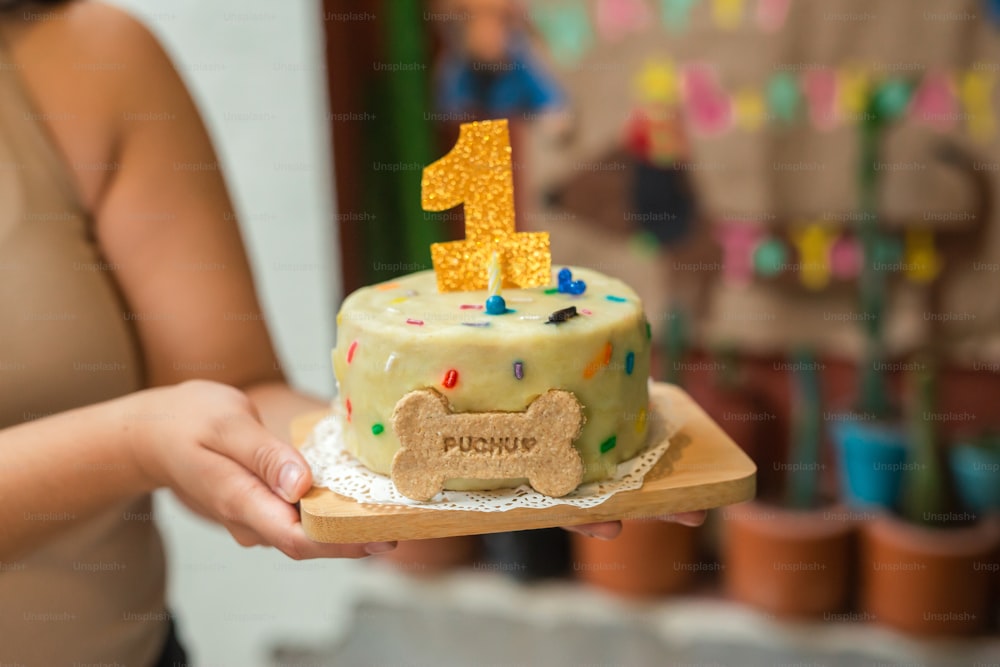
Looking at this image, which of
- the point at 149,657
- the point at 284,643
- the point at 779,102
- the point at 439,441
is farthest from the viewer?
the point at 284,643

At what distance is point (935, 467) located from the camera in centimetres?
227

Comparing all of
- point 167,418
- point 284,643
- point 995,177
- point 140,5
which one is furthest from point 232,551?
point 995,177

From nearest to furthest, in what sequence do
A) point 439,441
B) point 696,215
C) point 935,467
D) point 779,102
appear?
point 439,441
point 935,467
point 779,102
point 696,215

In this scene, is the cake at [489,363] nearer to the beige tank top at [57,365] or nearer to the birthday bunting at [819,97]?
the beige tank top at [57,365]

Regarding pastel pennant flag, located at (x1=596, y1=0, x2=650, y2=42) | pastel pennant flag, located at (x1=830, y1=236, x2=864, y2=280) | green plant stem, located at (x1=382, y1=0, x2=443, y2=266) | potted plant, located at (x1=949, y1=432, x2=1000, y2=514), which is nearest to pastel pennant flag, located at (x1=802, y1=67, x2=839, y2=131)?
pastel pennant flag, located at (x1=830, y1=236, x2=864, y2=280)

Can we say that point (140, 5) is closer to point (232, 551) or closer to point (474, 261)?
point (232, 551)

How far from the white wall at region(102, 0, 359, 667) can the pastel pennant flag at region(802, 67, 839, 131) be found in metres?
1.48

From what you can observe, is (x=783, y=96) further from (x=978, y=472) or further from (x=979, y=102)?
(x=978, y=472)

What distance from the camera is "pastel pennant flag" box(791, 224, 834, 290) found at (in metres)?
2.58

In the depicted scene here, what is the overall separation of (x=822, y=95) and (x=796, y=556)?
48.4 inches

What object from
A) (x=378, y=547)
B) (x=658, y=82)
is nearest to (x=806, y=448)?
(x=658, y=82)

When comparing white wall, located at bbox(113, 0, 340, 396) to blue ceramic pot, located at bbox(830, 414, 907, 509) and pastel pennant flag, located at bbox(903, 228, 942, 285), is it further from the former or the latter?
pastel pennant flag, located at bbox(903, 228, 942, 285)

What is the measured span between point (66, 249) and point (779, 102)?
76.0 inches

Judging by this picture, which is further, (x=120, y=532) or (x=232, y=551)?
(x=232, y=551)
